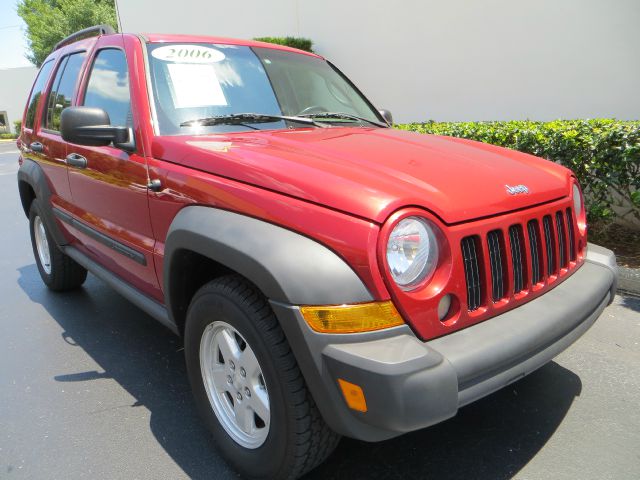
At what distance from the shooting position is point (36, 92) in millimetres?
4461

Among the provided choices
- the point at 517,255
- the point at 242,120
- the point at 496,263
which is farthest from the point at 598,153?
the point at 242,120

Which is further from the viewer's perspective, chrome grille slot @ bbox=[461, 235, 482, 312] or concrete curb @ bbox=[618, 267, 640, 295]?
concrete curb @ bbox=[618, 267, 640, 295]

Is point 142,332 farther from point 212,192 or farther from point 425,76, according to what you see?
point 425,76

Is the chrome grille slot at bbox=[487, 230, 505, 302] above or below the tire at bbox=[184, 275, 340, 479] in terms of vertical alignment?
above

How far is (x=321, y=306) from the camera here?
1.68 metres

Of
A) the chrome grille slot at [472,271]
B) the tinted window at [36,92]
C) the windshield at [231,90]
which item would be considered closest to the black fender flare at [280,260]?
the chrome grille slot at [472,271]

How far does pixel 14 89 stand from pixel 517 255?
4371 centimetres

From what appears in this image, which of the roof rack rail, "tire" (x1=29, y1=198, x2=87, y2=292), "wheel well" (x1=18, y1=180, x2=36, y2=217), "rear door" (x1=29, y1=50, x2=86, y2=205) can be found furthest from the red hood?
"wheel well" (x1=18, y1=180, x2=36, y2=217)

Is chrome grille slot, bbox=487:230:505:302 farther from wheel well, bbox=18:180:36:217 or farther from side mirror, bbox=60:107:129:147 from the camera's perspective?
wheel well, bbox=18:180:36:217

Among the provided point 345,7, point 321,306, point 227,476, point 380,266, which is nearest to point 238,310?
point 321,306

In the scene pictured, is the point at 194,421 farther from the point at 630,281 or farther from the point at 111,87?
the point at 630,281

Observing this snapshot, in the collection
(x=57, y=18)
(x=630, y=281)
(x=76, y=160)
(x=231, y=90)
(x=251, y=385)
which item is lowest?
(x=630, y=281)

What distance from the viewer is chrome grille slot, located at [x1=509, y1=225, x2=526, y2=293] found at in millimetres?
2049

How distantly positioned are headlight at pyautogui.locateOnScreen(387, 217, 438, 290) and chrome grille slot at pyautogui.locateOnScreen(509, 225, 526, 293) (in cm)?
43
